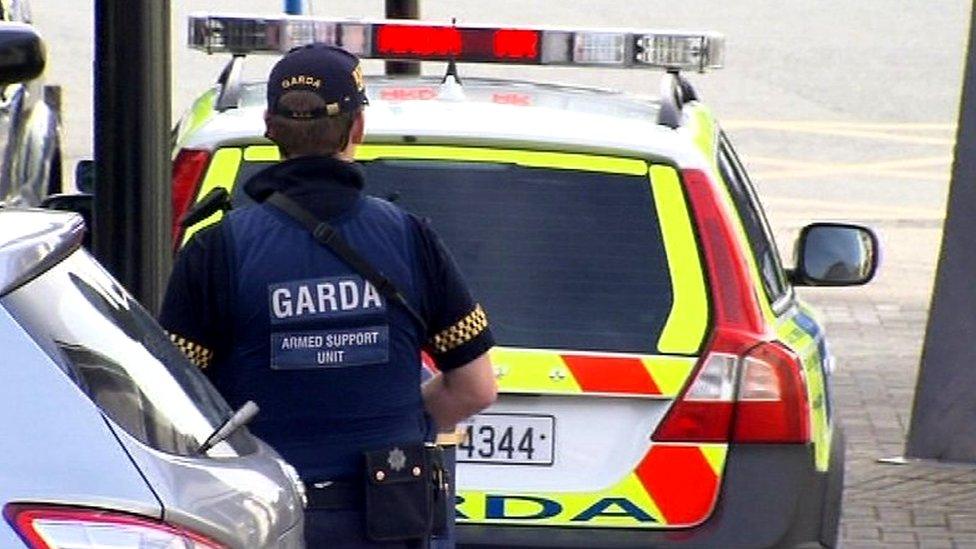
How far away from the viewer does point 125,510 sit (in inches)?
132

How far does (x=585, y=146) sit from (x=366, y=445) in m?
1.51

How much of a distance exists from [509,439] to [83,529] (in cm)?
263

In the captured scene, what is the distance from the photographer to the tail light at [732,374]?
5.84 metres

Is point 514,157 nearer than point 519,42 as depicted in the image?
Yes

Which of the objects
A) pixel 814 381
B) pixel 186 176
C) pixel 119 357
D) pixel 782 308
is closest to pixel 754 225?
pixel 782 308

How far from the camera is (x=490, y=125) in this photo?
5988mm

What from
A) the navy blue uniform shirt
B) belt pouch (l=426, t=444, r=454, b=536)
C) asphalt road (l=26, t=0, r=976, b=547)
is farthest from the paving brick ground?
the navy blue uniform shirt

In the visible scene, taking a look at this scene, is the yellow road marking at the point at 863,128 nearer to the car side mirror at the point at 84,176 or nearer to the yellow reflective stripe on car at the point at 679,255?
the car side mirror at the point at 84,176

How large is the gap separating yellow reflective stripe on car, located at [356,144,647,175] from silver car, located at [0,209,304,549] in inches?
78.2

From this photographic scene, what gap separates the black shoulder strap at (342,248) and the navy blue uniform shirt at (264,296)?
A: 0.02 m

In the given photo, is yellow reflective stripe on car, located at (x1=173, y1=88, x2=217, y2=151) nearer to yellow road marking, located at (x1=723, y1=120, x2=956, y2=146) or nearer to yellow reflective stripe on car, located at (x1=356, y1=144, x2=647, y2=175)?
yellow reflective stripe on car, located at (x1=356, y1=144, x2=647, y2=175)

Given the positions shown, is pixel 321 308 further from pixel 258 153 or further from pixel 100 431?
pixel 258 153

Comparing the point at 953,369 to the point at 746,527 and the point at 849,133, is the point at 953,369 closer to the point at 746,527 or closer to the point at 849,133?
the point at 746,527

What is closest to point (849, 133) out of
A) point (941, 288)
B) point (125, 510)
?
point (941, 288)
